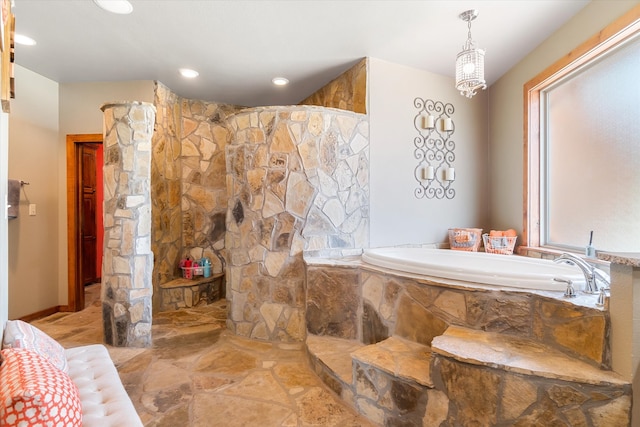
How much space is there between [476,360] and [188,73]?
3470mm

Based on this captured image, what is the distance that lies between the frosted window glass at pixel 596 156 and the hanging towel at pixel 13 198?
483 cm

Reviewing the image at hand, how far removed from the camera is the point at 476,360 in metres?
1.37

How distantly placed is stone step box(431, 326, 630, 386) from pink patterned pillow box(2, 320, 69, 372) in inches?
64.8

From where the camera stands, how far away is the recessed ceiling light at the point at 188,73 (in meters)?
3.24

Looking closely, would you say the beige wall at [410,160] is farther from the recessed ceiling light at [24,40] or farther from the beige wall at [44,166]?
the recessed ceiling light at [24,40]

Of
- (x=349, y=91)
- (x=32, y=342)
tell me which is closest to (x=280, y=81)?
(x=349, y=91)

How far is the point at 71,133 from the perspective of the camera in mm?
3475

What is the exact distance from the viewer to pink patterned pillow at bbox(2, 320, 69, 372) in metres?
1.23

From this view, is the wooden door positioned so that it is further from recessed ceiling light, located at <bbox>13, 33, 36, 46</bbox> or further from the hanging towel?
recessed ceiling light, located at <bbox>13, 33, 36, 46</bbox>

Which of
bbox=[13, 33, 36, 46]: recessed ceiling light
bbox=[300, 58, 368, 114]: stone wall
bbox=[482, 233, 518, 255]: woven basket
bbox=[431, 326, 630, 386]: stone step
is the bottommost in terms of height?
bbox=[431, 326, 630, 386]: stone step

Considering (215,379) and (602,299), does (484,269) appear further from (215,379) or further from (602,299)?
(215,379)

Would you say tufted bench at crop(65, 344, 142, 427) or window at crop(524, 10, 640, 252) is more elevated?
window at crop(524, 10, 640, 252)

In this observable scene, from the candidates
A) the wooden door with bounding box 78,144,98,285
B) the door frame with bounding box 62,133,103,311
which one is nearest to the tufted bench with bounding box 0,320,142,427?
the door frame with bounding box 62,133,103,311

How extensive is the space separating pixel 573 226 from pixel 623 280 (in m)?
1.65
